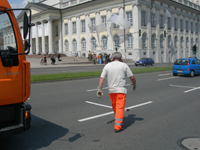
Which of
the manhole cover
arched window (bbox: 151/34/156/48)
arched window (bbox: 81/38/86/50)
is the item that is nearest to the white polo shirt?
the manhole cover

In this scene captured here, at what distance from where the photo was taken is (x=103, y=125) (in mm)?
5664

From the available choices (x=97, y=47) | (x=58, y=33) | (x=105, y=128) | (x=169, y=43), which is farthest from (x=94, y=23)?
(x=105, y=128)

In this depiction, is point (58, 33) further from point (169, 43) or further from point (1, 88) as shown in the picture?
point (1, 88)

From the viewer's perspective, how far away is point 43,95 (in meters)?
9.78

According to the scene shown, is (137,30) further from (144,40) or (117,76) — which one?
(117,76)

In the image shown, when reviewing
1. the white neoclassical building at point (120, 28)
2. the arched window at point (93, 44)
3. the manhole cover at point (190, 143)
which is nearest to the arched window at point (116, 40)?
the white neoclassical building at point (120, 28)

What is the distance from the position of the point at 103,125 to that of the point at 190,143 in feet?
6.85

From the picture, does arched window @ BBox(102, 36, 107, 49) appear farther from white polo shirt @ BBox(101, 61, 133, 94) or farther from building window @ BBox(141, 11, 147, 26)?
white polo shirt @ BBox(101, 61, 133, 94)

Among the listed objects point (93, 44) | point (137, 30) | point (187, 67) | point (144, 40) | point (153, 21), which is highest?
point (153, 21)

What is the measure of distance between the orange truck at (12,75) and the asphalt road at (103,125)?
685mm

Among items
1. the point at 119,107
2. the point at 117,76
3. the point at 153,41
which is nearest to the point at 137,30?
the point at 153,41

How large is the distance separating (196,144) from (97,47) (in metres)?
48.0

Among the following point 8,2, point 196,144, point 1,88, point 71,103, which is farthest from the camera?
point 71,103

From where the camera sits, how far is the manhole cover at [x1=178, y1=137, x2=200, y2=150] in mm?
4344
